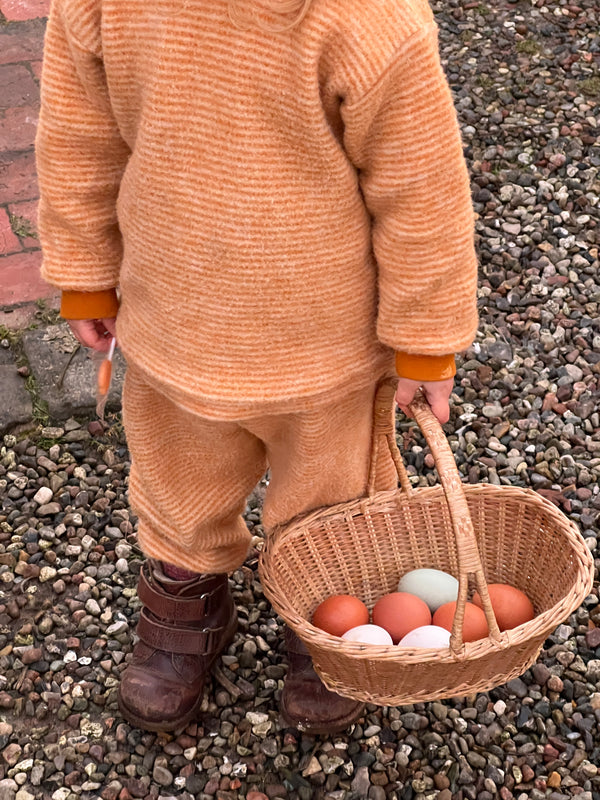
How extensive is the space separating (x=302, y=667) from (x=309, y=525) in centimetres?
30

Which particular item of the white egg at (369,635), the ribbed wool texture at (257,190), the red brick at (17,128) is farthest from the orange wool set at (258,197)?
the red brick at (17,128)

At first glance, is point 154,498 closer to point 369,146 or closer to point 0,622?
point 0,622

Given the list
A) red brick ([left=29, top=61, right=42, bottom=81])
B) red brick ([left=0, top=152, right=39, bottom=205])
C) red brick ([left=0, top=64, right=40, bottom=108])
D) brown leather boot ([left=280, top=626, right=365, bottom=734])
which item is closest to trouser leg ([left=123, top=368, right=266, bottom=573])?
brown leather boot ([left=280, top=626, right=365, bottom=734])

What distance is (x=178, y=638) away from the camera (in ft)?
6.71

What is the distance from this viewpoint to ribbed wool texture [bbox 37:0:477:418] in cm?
132

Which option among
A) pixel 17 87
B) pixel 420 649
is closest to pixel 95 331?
pixel 420 649

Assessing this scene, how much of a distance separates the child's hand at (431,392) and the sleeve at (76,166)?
1.63ft

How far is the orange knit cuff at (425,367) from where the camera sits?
61.0 inches

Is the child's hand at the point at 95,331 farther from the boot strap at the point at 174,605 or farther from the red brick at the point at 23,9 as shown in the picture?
the red brick at the point at 23,9

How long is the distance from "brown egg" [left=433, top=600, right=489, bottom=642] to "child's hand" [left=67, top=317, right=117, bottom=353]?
2.59 ft

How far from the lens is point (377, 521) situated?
2.06 m

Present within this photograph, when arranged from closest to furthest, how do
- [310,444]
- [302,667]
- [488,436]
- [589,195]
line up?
[310,444] → [302,667] → [488,436] → [589,195]

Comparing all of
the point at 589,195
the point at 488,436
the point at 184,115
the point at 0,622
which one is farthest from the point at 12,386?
the point at 589,195

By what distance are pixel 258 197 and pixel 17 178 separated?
7.08ft
